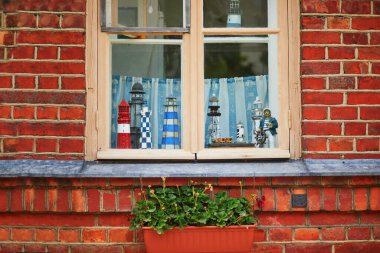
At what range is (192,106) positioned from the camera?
4012 millimetres

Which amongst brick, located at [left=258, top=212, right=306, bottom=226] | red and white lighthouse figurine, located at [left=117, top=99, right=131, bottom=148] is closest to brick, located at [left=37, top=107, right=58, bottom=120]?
red and white lighthouse figurine, located at [left=117, top=99, right=131, bottom=148]

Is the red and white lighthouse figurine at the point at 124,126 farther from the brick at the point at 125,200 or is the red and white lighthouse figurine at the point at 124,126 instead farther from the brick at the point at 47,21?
the brick at the point at 47,21

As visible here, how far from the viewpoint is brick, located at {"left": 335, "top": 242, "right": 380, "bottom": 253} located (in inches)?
150

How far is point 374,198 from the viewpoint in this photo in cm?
379

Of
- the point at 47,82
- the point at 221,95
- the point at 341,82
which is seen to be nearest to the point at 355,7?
the point at 341,82

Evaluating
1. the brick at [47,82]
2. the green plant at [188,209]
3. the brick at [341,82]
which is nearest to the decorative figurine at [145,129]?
the green plant at [188,209]

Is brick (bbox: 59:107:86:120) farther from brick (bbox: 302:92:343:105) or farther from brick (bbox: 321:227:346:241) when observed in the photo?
brick (bbox: 321:227:346:241)

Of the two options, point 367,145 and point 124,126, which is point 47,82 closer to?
point 124,126

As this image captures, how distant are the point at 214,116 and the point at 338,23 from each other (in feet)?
3.46

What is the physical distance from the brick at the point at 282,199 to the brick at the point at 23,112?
5.53ft

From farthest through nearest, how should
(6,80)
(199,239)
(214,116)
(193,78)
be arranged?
(214,116), (193,78), (6,80), (199,239)

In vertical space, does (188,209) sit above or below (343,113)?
below

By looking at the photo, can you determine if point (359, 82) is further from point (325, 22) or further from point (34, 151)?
point (34, 151)

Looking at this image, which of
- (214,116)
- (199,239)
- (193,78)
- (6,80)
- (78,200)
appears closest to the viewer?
(199,239)
